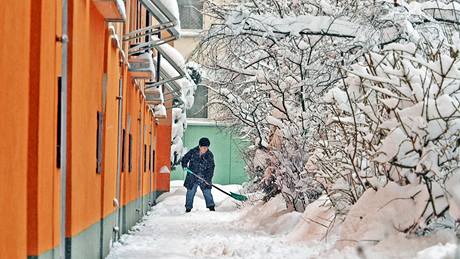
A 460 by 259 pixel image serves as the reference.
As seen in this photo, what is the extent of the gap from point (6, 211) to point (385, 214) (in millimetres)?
3810

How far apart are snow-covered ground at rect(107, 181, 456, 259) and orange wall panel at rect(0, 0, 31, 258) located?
210 cm

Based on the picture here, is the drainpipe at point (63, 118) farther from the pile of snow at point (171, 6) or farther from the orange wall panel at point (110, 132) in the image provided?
the pile of snow at point (171, 6)

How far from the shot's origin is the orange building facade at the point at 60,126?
4.73 m

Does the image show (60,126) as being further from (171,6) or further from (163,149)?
(163,149)

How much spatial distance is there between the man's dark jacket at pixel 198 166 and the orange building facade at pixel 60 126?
11329 mm

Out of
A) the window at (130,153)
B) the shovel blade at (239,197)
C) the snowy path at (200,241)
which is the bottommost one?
the shovel blade at (239,197)

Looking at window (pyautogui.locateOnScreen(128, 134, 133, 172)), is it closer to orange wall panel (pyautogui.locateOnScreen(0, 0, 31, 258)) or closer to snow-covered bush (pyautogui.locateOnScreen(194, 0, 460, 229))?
snow-covered bush (pyautogui.locateOnScreen(194, 0, 460, 229))

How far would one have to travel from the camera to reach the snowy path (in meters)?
10.6

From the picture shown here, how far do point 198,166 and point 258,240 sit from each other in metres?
11.5

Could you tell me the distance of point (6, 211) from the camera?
461 centimetres

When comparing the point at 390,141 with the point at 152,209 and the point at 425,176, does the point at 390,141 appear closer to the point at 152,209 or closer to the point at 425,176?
the point at 425,176

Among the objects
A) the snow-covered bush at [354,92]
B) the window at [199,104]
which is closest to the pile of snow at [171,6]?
the snow-covered bush at [354,92]

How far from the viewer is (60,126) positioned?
6.40 meters

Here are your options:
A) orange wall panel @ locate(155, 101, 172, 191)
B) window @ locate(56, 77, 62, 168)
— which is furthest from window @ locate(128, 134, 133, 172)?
orange wall panel @ locate(155, 101, 172, 191)
